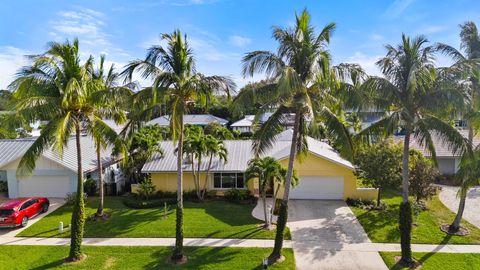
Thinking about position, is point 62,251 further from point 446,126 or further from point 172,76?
point 446,126

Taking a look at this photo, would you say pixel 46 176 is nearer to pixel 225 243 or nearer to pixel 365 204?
pixel 225 243

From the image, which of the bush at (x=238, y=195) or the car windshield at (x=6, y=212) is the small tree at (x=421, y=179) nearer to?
the bush at (x=238, y=195)

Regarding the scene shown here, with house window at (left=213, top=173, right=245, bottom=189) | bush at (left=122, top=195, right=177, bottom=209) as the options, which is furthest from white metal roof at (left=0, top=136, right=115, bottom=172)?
house window at (left=213, top=173, right=245, bottom=189)

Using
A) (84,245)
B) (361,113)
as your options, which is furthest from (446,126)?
(84,245)

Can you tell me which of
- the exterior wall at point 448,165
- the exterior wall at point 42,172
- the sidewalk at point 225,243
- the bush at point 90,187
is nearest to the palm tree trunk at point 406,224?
the sidewalk at point 225,243

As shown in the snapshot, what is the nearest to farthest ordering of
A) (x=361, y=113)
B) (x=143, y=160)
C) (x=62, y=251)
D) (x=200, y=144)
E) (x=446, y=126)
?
(x=446, y=126) < (x=361, y=113) < (x=62, y=251) < (x=200, y=144) < (x=143, y=160)

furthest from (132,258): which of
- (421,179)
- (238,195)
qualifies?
(421,179)

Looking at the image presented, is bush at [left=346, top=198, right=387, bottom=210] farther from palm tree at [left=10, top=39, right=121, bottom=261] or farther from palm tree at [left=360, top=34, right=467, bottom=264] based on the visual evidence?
palm tree at [left=10, top=39, right=121, bottom=261]
